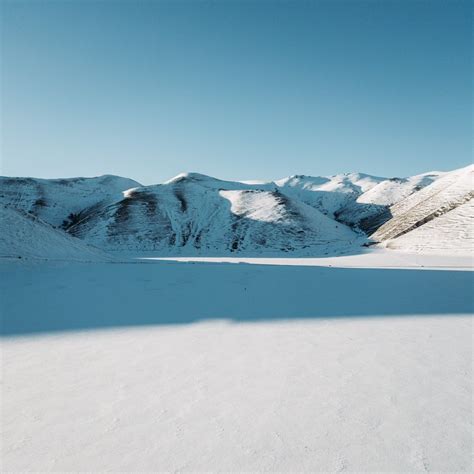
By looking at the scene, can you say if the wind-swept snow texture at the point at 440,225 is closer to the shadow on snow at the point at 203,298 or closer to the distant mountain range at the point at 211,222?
the distant mountain range at the point at 211,222

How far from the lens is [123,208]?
52.4 metres

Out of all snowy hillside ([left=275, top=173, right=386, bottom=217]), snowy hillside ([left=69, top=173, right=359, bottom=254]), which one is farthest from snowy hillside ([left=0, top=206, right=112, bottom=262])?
snowy hillside ([left=275, top=173, right=386, bottom=217])

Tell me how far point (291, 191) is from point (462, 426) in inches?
4004

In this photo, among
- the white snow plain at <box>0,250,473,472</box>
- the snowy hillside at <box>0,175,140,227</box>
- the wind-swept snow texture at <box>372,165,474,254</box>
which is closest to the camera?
the white snow plain at <box>0,250,473,472</box>

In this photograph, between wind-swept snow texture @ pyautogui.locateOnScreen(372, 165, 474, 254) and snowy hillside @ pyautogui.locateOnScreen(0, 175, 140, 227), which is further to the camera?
snowy hillside @ pyautogui.locateOnScreen(0, 175, 140, 227)

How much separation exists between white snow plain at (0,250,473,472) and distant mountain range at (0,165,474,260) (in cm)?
1177

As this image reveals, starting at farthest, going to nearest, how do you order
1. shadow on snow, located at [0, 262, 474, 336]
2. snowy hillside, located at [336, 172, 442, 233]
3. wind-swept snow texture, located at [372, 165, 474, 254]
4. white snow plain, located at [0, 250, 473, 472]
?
snowy hillside, located at [336, 172, 442, 233], wind-swept snow texture, located at [372, 165, 474, 254], shadow on snow, located at [0, 262, 474, 336], white snow plain, located at [0, 250, 473, 472]

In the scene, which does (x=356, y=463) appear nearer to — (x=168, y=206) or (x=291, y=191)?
(x=168, y=206)

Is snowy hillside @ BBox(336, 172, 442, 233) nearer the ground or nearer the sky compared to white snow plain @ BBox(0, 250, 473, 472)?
nearer the sky

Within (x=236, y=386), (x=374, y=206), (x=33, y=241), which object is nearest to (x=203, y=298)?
(x=236, y=386)

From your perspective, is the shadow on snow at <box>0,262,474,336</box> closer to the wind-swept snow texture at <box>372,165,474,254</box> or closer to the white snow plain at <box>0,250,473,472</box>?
the white snow plain at <box>0,250,473,472</box>

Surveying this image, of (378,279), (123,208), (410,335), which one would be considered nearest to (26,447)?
(410,335)

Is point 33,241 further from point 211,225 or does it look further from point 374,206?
point 374,206

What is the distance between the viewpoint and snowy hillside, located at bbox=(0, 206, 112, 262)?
15.1m
